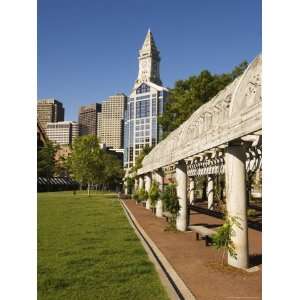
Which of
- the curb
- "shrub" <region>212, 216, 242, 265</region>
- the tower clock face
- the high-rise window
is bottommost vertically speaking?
the curb

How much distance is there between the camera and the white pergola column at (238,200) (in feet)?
28.0

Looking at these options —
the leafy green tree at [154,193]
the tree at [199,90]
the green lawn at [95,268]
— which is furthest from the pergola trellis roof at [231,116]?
the tree at [199,90]

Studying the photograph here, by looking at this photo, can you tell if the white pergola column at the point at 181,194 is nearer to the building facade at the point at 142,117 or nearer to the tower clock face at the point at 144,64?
the building facade at the point at 142,117

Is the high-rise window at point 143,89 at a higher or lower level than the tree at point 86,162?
higher

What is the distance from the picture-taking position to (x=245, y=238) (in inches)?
340

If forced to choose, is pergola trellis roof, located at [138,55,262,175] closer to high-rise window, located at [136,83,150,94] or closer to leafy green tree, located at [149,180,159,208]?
leafy green tree, located at [149,180,159,208]

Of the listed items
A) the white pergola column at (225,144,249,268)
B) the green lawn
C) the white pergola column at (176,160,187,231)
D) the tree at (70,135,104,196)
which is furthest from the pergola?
the tree at (70,135,104,196)

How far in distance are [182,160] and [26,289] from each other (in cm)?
1091

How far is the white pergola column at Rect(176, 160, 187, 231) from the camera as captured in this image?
14969mm

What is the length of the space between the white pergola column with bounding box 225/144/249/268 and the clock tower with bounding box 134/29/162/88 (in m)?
173

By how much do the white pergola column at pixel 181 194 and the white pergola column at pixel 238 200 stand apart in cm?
626

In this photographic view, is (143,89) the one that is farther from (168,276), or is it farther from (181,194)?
(168,276)

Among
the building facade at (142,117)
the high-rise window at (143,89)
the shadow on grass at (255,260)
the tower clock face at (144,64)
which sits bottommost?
the shadow on grass at (255,260)
